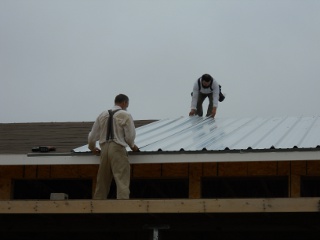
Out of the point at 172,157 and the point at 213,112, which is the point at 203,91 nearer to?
the point at 213,112

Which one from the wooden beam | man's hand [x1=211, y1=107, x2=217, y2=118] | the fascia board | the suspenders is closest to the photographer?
the wooden beam

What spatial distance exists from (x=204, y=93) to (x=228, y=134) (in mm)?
3855

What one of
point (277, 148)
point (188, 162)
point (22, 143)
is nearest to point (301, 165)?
point (277, 148)

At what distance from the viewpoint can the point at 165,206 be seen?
32.2ft

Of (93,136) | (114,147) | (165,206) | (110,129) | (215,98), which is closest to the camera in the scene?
(165,206)

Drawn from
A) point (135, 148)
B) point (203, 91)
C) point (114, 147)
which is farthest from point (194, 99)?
point (114, 147)

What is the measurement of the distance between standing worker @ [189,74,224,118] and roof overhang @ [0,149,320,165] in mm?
5234

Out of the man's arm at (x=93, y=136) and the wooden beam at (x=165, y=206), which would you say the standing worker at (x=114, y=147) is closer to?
the man's arm at (x=93, y=136)

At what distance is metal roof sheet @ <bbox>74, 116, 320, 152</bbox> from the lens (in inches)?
446

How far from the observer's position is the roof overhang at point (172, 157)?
10625mm

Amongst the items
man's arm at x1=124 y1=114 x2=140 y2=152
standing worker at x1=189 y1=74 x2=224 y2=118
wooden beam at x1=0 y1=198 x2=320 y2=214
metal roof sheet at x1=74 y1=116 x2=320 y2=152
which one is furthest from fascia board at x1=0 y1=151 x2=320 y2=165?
standing worker at x1=189 y1=74 x2=224 y2=118

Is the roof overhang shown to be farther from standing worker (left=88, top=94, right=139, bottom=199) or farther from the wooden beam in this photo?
the wooden beam
